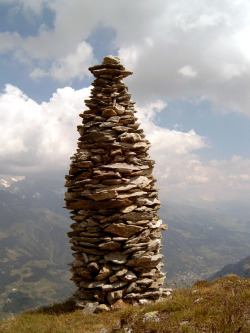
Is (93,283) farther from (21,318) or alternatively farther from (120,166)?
(120,166)

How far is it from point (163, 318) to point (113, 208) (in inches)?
260

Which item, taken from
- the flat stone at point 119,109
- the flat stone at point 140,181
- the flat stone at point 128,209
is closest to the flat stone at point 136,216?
the flat stone at point 128,209

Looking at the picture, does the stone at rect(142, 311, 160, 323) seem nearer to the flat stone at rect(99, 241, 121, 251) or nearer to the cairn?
the cairn

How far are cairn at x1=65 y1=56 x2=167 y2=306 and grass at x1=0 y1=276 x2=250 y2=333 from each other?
62.5 inches

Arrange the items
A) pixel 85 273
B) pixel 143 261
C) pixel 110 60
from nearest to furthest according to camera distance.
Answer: pixel 143 261 < pixel 85 273 < pixel 110 60

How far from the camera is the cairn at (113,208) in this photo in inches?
524

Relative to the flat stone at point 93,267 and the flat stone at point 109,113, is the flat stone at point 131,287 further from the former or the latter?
the flat stone at point 109,113

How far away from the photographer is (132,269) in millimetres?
13602

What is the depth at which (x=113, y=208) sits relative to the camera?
14.2 meters

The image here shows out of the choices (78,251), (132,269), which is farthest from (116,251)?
(78,251)

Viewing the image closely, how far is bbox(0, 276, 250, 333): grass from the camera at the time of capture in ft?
23.7

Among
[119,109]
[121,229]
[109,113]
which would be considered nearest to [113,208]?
[121,229]

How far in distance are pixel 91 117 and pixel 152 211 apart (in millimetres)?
6855

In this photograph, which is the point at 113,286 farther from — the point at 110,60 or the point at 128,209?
the point at 110,60
